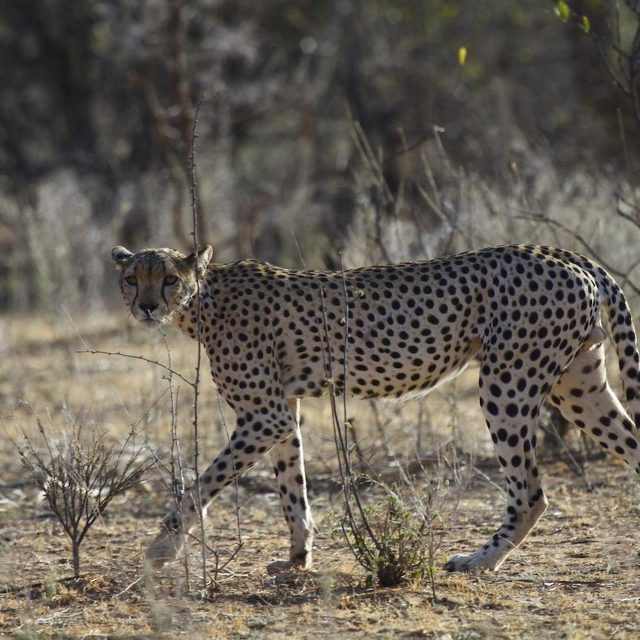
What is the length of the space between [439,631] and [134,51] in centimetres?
1157

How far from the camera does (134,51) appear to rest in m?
14.5

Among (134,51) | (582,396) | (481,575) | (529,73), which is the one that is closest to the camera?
(481,575)

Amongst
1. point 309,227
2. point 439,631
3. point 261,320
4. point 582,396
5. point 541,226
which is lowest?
point 439,631

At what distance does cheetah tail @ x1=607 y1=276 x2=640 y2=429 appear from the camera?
5.00 m

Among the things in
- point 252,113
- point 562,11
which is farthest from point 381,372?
point 252,113

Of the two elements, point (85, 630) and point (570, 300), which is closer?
point (85, 630)

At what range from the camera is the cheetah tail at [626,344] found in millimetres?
5000

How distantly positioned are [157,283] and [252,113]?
12038 mm

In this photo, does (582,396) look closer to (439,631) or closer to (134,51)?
(439,631)

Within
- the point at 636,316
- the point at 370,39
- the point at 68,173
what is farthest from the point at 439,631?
the point at 370,39

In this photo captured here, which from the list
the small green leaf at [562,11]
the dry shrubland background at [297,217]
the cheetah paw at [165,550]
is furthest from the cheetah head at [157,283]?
the small green leaf at [562,11]

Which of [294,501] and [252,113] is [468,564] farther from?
[252,113]

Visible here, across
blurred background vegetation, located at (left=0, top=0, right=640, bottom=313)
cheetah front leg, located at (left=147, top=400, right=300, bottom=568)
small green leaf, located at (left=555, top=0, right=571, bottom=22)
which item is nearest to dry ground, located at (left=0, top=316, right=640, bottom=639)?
cheetah front leg, located at (left=147, top=400, right=300, bottom=568)

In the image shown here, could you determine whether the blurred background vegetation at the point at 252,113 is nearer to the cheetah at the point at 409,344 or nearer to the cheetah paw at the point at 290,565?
the cheetah at the point at 409,344
